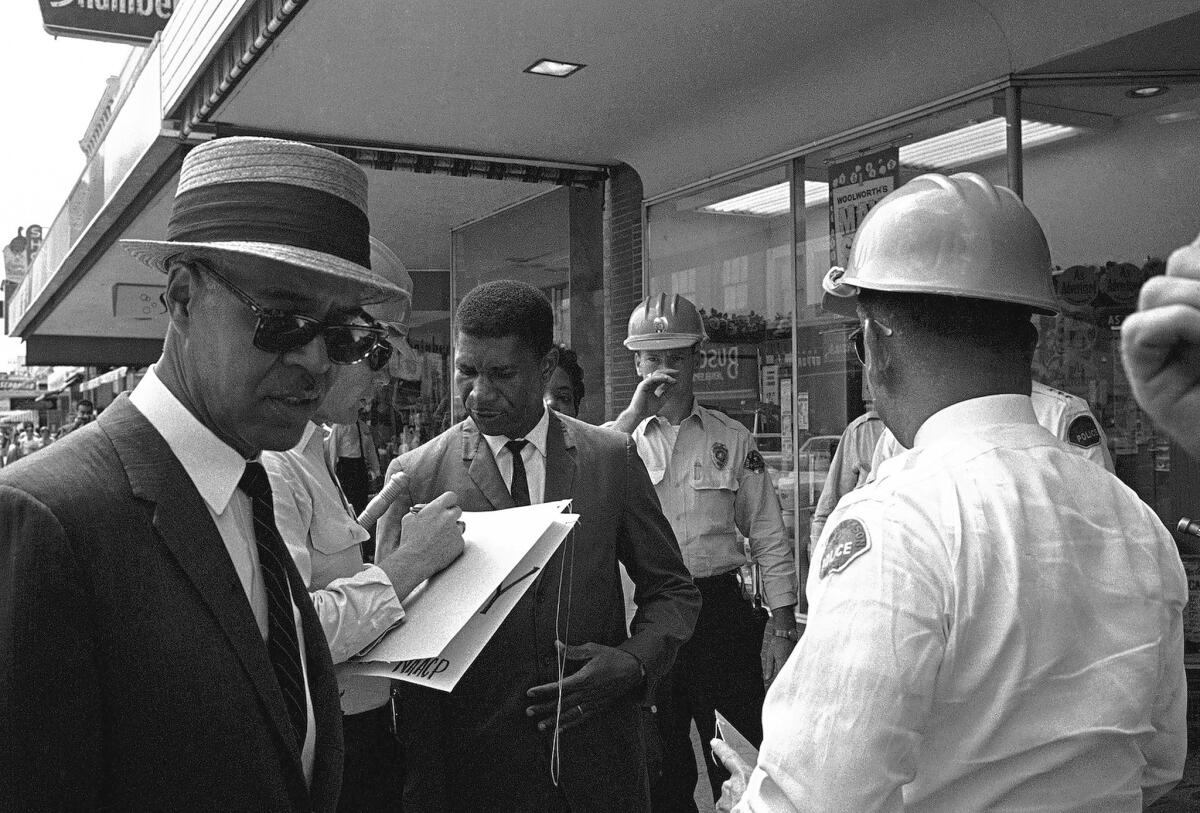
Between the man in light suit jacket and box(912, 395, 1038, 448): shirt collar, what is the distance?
4.36 ft

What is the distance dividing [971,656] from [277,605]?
3.62ft

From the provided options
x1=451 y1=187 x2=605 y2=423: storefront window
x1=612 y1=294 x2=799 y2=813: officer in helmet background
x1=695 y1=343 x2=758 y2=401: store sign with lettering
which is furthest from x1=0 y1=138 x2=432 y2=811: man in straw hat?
x1=451 y1=187 x2=605 y2=423: storefront window

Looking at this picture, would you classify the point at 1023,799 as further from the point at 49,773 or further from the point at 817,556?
the point at 49,773

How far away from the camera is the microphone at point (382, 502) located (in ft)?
9.18

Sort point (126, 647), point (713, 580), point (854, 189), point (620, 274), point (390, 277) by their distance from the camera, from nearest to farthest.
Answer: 1. point (126, 647)
2. point (390, 277)
3. point (713, 580)
4. point (854, 189)
5. point (620, 274)

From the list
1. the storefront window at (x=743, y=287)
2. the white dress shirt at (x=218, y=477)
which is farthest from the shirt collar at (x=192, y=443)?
the storefront window at (x=743, y=287)

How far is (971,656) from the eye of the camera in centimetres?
142

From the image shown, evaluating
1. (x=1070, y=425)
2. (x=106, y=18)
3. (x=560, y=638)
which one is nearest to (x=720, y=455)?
(x=1070, y=425)

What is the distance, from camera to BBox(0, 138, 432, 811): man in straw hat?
1321 mm

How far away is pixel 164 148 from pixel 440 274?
18.4 feet

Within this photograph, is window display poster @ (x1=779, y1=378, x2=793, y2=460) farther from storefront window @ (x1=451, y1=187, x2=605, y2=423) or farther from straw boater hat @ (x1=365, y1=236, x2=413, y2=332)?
straw boater hat @ (x1=365, y1=236, x2=413, y2=332)

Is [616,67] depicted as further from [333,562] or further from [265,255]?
[265,255]

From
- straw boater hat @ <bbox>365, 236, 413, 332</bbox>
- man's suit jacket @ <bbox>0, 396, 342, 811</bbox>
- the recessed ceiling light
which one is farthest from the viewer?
the recessed ceiling light

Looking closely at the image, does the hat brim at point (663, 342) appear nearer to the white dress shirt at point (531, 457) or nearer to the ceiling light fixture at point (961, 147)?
the white dress shirt at point (531, 457)
